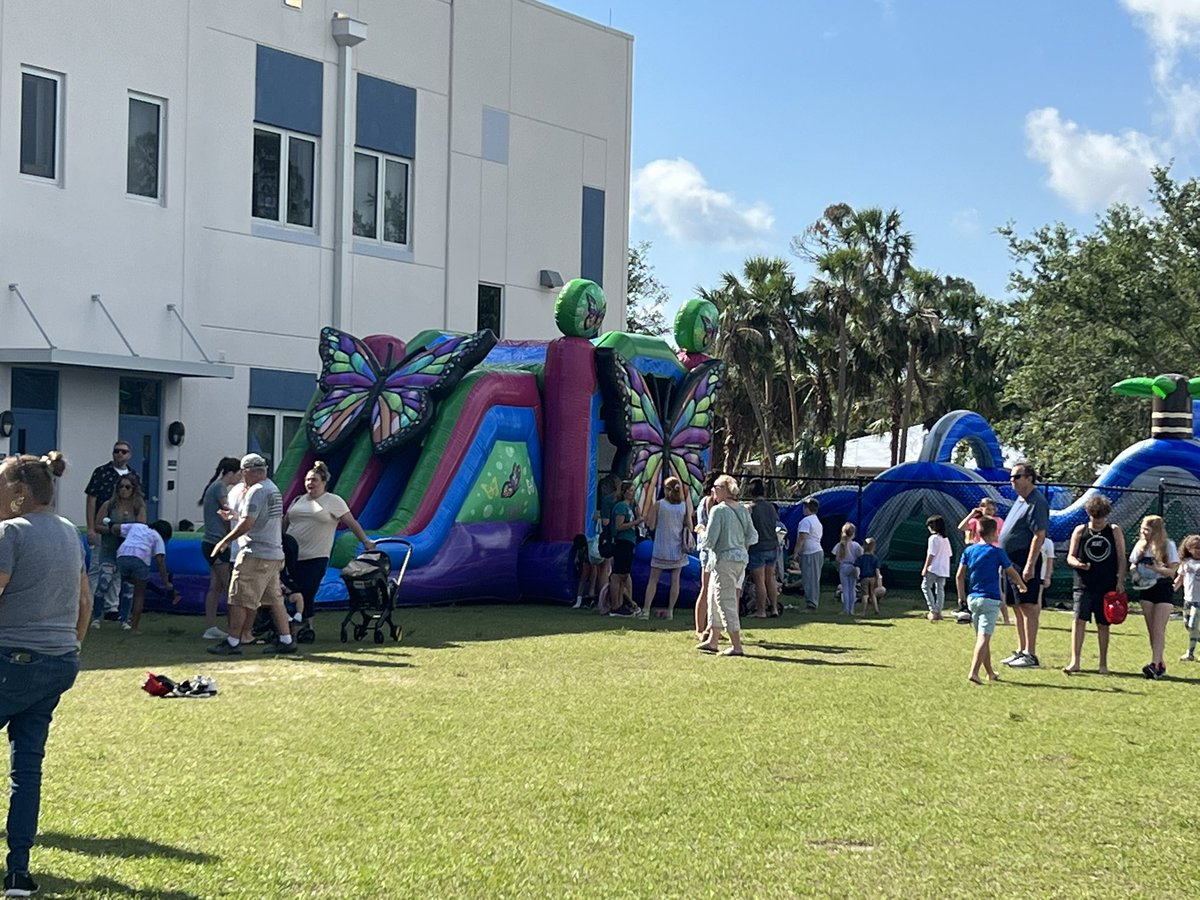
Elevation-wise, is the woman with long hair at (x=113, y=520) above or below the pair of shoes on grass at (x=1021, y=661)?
above

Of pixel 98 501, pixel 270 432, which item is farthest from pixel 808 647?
pixel 270 432

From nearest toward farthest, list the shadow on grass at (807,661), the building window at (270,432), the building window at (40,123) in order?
the shadow on grass at (807,661) < the building window at (40,123) < the building window at (270,432)

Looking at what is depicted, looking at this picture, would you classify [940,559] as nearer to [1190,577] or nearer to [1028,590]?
[1190,577]

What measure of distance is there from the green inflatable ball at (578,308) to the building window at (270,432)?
6467 mm

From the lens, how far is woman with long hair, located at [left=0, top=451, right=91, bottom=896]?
18.1 ft

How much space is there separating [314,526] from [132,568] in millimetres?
2104

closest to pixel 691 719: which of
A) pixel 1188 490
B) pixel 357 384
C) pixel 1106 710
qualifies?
pixel 1106 710

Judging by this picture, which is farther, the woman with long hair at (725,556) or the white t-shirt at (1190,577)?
the white t-shirt at (1190,577)

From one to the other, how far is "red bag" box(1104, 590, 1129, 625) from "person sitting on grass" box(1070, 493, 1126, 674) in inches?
1.4

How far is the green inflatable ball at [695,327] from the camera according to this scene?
2189cm

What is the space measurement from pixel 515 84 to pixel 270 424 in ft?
27.8

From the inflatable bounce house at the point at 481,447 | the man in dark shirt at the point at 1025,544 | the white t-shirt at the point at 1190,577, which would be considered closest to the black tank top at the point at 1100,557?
the man in dark shirt at the point at 1025,544

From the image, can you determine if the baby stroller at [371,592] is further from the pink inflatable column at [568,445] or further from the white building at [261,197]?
the white building at [261,197]

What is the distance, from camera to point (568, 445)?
754 inches
